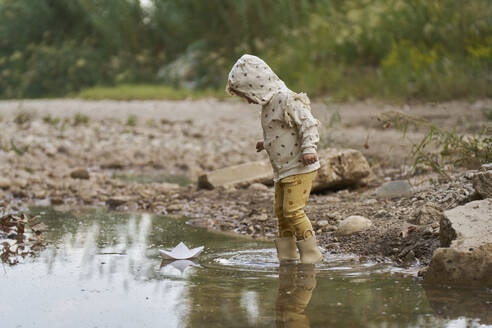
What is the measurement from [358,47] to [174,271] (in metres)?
12.1

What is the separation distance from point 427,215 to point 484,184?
47 centimetres

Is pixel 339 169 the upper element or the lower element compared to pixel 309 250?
upper

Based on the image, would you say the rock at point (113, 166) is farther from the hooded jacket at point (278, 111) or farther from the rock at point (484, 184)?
the rock at point (484, 184)

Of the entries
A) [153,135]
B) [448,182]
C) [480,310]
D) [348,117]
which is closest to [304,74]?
[348,117]

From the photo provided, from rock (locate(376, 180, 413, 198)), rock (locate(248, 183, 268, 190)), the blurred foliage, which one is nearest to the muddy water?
rock (locate(376, 180, 413, 198))

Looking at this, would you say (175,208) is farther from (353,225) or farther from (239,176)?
(353,225)

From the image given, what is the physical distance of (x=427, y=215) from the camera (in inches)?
187

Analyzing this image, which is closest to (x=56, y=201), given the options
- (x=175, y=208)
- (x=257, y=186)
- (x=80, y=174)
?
(x=80, y=174)

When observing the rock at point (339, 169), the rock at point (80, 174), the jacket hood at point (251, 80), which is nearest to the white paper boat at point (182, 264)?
the jacket hood at point (251, 80)

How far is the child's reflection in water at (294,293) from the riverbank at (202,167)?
56cm

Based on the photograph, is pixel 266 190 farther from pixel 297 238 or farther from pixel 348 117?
pixel 348 117

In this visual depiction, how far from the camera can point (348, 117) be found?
476 inches

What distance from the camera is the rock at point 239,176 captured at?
7.10 m

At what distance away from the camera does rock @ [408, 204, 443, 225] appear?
15.5 ft
